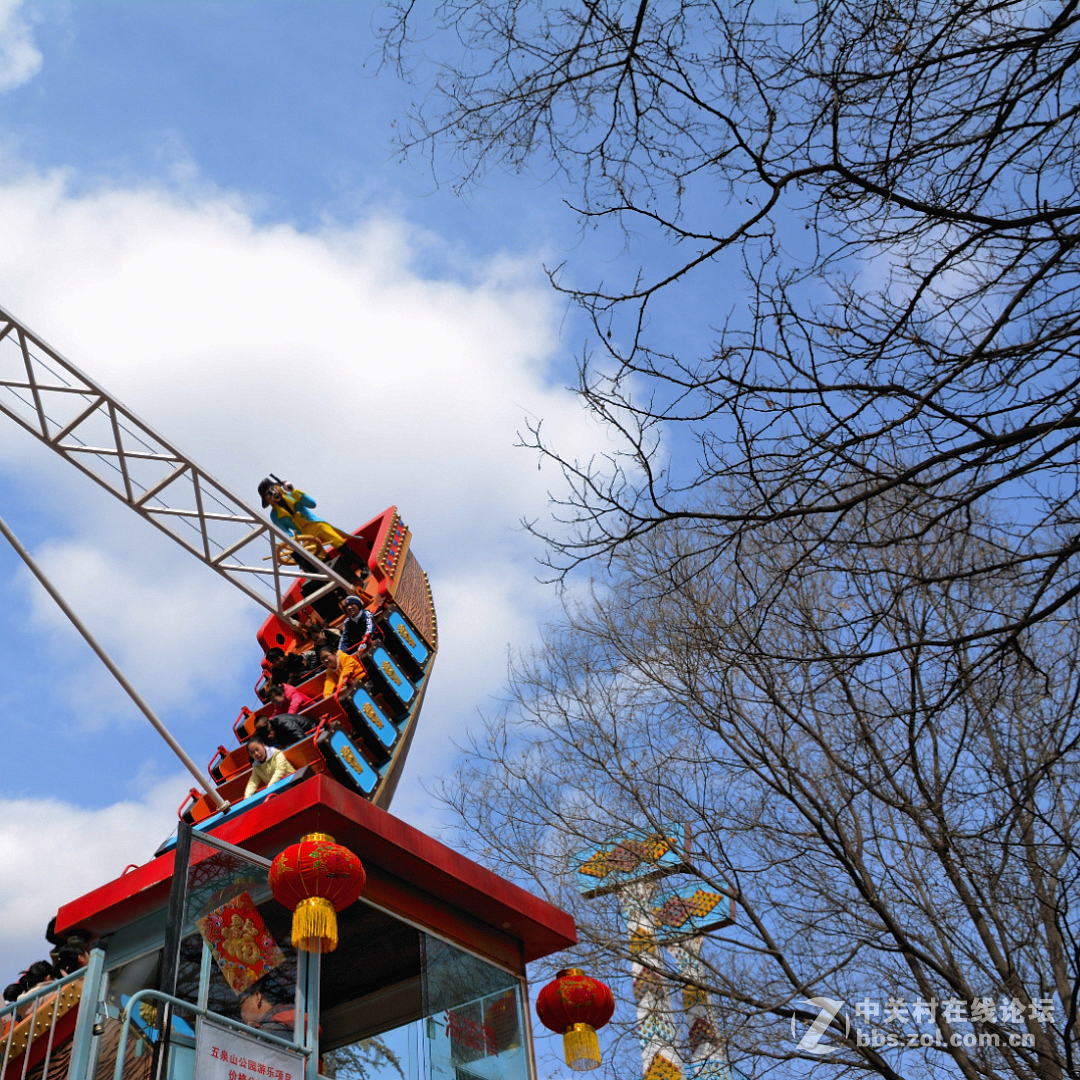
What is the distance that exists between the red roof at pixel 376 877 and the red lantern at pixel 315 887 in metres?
0.41

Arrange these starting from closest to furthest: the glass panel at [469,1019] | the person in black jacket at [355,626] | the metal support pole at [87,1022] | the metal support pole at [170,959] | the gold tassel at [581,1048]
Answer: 1. the metal support pole at [170,959]
2. the metal support pole at [87,1022]
3. the glass panel at [469,1019]
4. the gold tassel at [581,1048]
5. the person in black jacket at [355,626]

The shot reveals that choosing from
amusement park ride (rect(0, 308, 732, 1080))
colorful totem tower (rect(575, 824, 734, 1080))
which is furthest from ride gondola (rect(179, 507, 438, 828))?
colorful totem tower (rect(575, 824, 734, 1080))

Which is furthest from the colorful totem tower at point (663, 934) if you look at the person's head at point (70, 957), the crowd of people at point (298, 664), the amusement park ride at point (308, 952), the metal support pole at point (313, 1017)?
the person's head at point (70, 957)

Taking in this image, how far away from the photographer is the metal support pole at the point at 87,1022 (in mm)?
5777

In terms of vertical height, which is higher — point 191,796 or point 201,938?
point 191,796

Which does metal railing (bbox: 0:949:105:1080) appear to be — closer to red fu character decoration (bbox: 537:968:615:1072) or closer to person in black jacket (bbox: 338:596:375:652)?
red fu character decoration (bbox: 537:968:615:1072)

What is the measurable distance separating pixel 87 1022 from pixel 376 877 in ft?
6.45

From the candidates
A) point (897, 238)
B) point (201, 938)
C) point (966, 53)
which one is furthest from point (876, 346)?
point (201, 938)

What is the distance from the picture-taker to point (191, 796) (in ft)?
33.3

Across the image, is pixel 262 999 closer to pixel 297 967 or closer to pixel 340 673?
pixel 297 967

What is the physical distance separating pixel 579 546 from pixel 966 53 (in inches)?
104

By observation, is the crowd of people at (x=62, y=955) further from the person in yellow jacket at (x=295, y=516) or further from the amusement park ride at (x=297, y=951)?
the person in yellow jacket at (x=295, y=516)

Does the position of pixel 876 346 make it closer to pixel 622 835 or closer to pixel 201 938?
pixel 201 938

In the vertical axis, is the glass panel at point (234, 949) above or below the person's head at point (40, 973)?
below
